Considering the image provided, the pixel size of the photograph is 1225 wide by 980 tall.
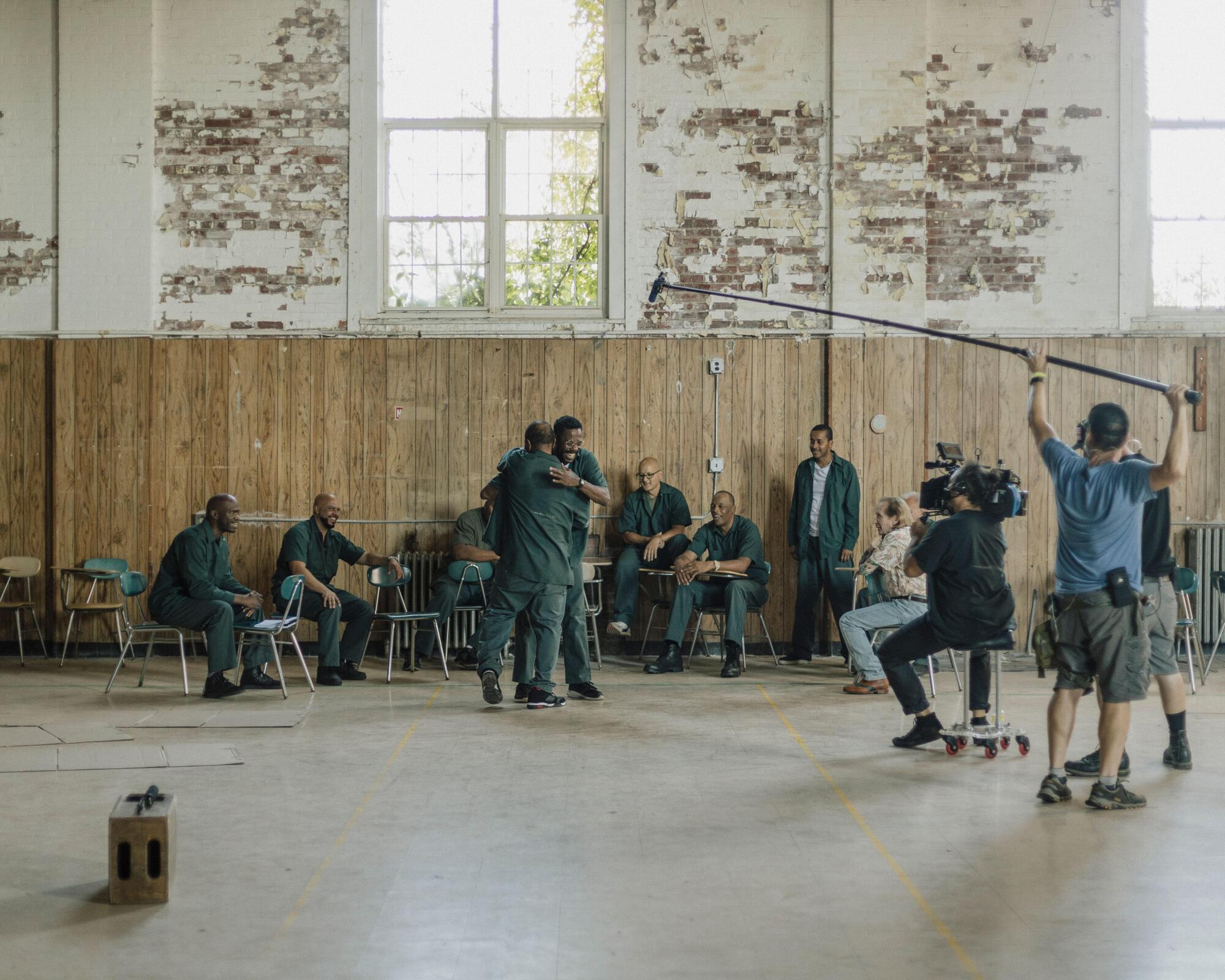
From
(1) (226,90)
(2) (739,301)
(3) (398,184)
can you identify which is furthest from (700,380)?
(1) (226,90)

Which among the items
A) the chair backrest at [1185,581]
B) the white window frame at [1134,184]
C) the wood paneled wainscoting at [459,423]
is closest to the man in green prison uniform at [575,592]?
the wood paneled wainscoting at [459,423]

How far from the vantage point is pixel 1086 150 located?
28.9ft

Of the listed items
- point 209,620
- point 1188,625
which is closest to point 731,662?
point 1188,625

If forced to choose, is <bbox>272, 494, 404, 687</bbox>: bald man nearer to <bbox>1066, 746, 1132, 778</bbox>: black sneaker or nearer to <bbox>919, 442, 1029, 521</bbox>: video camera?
<bbox>919, 442, 1029, 521</bbox>: video camera

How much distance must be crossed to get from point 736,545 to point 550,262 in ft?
8.36

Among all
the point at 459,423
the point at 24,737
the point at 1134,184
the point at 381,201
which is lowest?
the point at 24,737

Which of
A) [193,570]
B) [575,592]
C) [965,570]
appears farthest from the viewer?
[193,570]

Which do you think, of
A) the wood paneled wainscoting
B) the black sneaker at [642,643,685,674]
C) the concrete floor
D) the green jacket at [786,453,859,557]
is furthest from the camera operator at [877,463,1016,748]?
the wood paneled wainscoting

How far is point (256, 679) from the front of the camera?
7316 mm

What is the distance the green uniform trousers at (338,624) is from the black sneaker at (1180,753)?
187 inches

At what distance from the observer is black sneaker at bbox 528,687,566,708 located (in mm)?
6594

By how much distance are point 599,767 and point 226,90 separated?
609 centimetres

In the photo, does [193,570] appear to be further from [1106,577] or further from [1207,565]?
[1207,565]

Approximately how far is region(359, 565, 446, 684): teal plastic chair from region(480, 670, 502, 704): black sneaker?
107 centimetres
